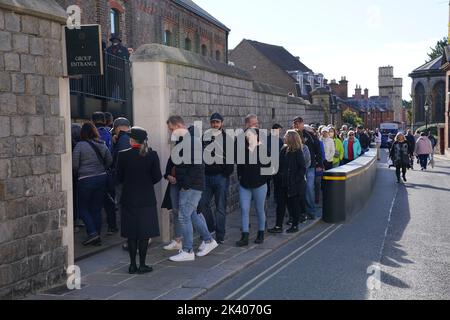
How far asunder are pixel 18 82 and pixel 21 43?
1.31ft

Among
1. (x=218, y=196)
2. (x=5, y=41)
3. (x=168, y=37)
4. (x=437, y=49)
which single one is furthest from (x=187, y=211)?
(x=437, y=49)

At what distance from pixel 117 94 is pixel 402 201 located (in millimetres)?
7336

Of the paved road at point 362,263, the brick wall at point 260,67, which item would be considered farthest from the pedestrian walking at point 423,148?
the brick wall at point 260,67

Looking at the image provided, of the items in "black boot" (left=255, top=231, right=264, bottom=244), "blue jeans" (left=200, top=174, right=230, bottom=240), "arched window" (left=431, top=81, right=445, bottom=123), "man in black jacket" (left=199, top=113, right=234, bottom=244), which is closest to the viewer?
"man in black jacket" (left=199, top=113, right=234, bottom=244)

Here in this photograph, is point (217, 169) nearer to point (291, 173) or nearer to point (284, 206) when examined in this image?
point (291, 173)

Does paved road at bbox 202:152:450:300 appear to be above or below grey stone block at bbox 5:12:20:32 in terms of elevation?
below

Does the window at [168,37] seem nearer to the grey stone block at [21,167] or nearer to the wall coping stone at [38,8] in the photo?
the wall coping stone at [38,8]

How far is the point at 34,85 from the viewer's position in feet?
19.2

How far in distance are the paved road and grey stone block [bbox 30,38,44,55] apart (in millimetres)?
3155

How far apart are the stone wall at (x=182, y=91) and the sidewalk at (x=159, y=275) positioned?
1253mm

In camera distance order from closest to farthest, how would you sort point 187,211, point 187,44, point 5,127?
1. point 5,127
2. point 187,211
3. point 187,44

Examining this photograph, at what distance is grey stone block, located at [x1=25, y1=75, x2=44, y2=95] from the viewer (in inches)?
228

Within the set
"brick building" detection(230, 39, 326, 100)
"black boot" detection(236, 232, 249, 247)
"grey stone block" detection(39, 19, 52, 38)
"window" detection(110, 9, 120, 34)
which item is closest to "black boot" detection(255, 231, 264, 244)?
"black boot" detection(236, 232, 249, 247)

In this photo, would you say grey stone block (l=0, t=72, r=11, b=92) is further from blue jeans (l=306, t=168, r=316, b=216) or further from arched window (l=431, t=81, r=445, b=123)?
arched window (l=431, t=81, r=445, b=123)
